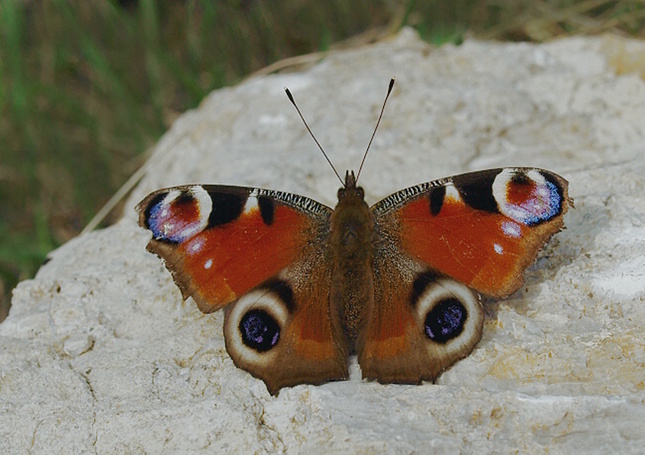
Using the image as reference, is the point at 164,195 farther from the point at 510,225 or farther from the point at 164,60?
the point at 164,60

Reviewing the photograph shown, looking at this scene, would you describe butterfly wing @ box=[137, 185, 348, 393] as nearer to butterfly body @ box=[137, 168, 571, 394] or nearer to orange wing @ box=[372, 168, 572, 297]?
butterfly body @ box=[137, 168, 571, 394]

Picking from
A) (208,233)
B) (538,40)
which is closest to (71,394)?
(208,233)

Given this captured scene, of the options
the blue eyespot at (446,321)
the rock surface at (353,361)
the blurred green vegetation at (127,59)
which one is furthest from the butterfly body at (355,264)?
the blurred green vegetation at (127,59)

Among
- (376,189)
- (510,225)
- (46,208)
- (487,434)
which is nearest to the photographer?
(487,434)

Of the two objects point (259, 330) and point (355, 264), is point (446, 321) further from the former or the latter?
point (259, 330)

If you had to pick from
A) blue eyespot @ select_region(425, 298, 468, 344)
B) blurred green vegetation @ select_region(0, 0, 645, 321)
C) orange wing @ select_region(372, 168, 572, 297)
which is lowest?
blurred green vegetation @ select_region(0, 0, 645, 321)

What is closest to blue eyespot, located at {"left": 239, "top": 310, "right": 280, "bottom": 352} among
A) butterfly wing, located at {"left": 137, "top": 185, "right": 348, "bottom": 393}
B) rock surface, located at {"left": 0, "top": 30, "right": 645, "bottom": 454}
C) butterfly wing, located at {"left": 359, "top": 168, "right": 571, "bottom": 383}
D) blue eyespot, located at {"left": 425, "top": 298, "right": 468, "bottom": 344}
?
butterfly wing, located at {"left": 137, "top": 185, "right": 348, "bottom": 393}

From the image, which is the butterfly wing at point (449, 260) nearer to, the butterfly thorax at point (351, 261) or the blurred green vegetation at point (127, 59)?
the butterfly thorax at point (351, 261)
